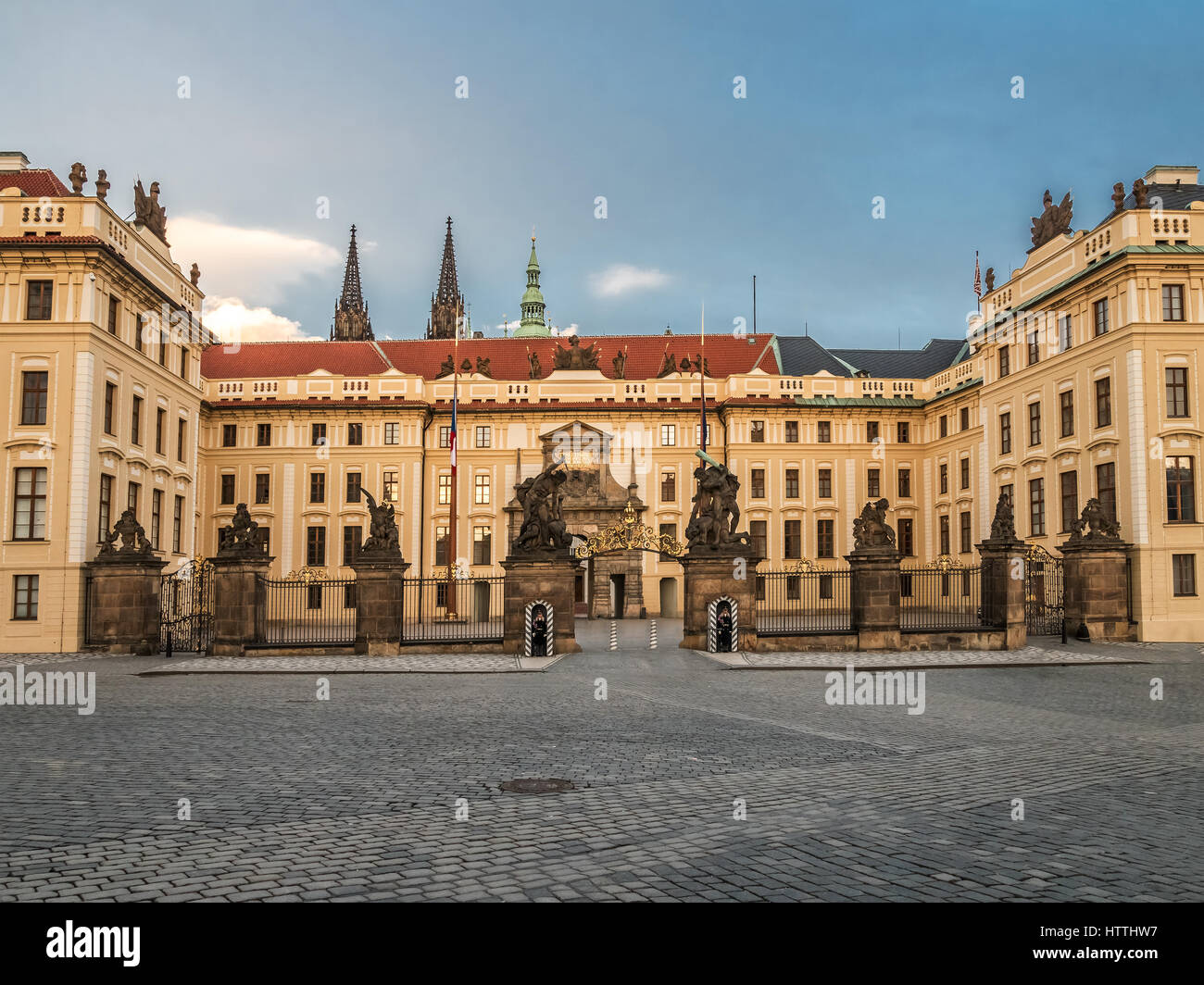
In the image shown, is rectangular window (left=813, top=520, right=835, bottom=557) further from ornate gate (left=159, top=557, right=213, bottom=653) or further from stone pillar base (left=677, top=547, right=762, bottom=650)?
ornate gate (left=159, top=557, right=213, bottom=653)

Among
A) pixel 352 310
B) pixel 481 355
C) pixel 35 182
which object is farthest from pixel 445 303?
pixel 35 182

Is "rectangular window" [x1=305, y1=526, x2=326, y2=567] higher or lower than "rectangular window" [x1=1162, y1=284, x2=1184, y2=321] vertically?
lower

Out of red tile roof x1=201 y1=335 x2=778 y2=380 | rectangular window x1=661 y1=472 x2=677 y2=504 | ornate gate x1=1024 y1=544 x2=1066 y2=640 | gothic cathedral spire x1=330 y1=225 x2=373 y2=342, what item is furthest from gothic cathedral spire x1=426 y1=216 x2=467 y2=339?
ornate gate x1=1024 y1=544 x2=1066 y2=640

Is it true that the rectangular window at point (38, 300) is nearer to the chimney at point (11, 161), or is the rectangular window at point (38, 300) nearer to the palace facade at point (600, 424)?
the palace facade at point (600, 424)

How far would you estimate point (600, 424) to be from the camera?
53000 millimetres

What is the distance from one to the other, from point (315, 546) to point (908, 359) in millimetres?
34433

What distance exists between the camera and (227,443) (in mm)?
52188

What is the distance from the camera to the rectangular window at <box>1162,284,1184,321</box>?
31.6 meters

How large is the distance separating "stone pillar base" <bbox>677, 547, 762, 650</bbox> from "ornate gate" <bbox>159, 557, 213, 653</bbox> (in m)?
12.9

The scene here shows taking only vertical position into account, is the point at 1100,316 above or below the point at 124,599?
above

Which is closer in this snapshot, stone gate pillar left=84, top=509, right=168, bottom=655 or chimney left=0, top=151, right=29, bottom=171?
stone gate pillar left=84, top=509, right=168, bottom=655

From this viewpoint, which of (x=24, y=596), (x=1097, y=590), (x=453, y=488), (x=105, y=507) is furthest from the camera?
(x=453, y=488)

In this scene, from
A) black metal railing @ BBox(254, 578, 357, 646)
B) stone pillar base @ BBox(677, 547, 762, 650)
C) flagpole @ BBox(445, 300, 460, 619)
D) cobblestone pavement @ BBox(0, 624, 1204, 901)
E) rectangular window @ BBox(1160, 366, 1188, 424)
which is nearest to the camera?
cobblestone pavement @ BBox(0, 624, 1204, 901)

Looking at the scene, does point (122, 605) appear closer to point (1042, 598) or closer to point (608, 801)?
point (608, 801)
